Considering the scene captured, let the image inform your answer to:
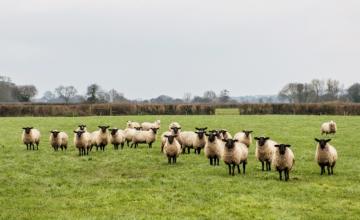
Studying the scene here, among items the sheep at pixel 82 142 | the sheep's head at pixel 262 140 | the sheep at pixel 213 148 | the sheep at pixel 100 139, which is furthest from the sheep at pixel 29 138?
the sheep's head at pixel 262 140

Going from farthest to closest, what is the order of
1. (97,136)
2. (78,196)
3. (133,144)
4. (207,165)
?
(133,144) < (97,136) < (207,165) < (78,196)

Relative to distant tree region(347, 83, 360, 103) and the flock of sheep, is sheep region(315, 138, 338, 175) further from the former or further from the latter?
distant tree region(347, 83, 360, 103)

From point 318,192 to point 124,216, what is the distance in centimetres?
655

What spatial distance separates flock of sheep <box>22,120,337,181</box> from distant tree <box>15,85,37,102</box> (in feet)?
420

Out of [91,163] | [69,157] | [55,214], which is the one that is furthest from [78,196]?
[69,157]

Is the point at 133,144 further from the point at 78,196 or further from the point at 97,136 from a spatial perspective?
the point at 78,196

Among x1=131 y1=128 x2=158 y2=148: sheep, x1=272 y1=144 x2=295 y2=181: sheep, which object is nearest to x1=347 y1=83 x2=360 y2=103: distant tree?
x1=131 y1=128 x2=158 y2=148: sheep

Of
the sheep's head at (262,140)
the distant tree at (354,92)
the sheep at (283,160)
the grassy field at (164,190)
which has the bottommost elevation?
the grassy field at (164,190)

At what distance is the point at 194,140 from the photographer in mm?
27078

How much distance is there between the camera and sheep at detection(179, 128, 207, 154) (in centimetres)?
2672

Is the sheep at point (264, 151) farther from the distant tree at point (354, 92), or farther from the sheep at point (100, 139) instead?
the distant tree at point (354, 92)

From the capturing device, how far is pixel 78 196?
52.8 feet

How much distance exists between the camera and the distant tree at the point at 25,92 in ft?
517

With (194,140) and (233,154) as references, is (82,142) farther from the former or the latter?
(233,154)
